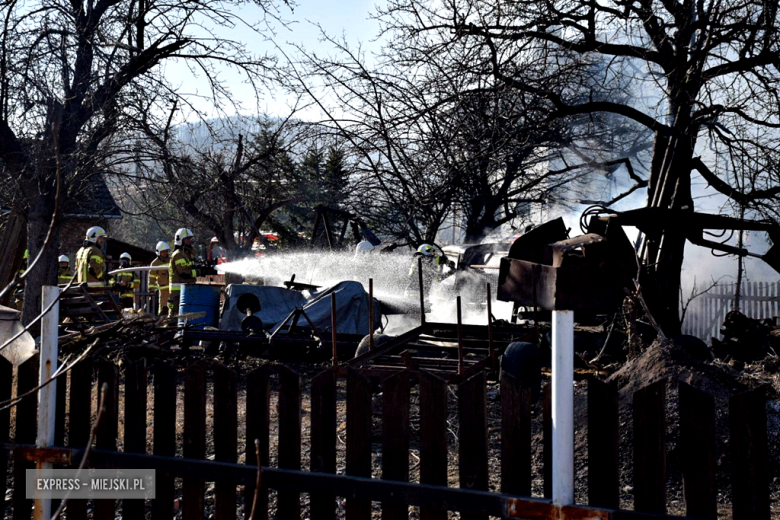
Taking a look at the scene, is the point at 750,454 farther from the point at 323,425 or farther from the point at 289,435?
the point at 289,435

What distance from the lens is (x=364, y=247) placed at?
16234 millimetres

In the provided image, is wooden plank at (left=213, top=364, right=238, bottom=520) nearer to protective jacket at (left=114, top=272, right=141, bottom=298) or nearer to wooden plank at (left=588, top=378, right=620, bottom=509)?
wooden plank at (left=588, top=378, right=620, bottom=509)

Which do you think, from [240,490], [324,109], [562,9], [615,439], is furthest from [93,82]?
[615,439]

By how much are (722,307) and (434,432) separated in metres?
16.6

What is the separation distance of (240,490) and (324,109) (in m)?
5.81

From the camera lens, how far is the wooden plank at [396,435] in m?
2.81

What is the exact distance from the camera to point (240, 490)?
5051mm

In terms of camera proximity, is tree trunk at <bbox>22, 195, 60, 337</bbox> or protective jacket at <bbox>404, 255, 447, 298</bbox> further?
protective jacket at <bbox>404, 255, 447, 298</bbox>

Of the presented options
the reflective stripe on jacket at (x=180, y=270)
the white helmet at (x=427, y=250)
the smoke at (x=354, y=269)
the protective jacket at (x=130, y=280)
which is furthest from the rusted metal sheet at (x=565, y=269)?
the protective jacket at (x=130, y=280)

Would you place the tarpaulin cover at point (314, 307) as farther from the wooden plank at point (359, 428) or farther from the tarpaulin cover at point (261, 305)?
the wooden plank at point (359, 428)

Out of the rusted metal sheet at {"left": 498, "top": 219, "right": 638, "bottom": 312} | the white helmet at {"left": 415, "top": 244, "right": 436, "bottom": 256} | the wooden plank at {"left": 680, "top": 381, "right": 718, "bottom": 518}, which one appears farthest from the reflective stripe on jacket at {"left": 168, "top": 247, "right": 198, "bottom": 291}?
the wooden plank at {"left": 680, "top": 381, "right": 718, "bottom": 518}

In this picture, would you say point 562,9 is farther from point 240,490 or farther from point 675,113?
point 240,490

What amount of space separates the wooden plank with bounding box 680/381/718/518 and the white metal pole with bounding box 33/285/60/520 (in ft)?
7.66

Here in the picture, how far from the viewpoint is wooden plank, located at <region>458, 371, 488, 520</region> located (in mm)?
2707
